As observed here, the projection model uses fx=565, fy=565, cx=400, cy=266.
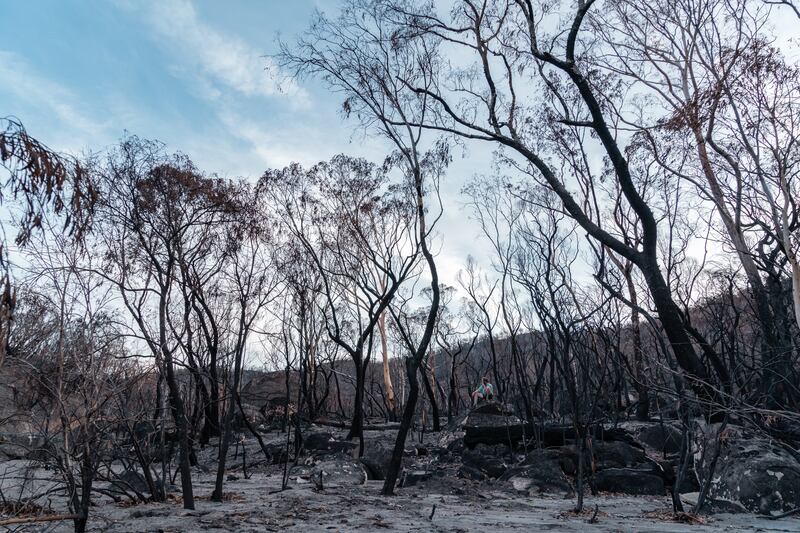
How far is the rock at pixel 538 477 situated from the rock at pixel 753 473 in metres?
2.83

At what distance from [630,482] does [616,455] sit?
7.12ft

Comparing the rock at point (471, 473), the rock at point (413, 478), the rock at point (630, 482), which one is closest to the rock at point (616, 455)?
the rock at point (630, 482)

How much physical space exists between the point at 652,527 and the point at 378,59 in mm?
9162

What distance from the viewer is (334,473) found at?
12.1m

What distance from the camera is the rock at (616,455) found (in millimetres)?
11711

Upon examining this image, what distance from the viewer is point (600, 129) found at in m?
8.65

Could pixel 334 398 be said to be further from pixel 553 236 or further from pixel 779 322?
pixel 779 322

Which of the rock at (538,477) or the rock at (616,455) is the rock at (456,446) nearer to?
the rock at (538,477)

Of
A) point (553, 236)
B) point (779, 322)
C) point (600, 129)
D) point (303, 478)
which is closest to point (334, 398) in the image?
point (553, 236)

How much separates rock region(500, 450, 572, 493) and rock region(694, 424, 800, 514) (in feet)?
9.30

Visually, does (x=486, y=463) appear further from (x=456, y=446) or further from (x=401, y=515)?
(x=401, y=515)

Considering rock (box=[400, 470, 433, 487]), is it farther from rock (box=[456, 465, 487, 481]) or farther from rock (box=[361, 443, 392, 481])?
rock (box=[456, 465, 487, 481])

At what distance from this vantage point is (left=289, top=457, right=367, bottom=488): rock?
11.6m

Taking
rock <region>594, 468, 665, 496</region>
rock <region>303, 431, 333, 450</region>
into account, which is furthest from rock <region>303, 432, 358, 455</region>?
rock <region>594, 468, 665, 496</region>
